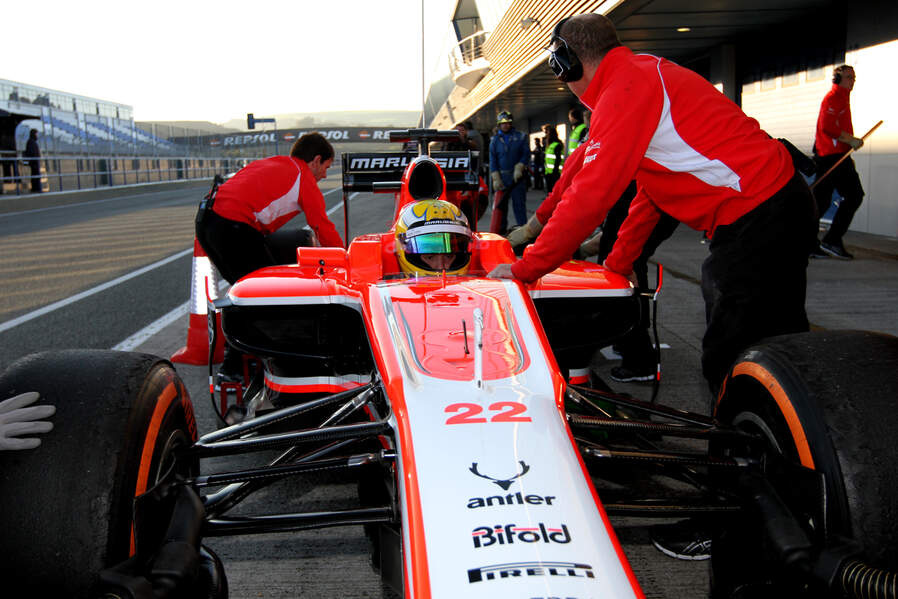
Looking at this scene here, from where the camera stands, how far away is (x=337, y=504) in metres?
3.24

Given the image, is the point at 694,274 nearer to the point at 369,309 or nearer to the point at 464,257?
the point at 464,257

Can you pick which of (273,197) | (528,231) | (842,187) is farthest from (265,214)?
(842,187)

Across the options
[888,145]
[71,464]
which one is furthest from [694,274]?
[71,464]

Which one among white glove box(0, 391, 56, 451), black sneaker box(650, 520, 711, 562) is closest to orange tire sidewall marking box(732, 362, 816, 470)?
black sneaker box(650, 520, 711, 562)

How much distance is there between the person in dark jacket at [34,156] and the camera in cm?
2139

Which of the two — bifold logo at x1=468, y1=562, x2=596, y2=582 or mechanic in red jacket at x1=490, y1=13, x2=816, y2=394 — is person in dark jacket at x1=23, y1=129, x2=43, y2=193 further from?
bifold logo at x1=468, y1=562, x2=596, y2=582

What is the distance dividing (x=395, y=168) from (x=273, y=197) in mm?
1336

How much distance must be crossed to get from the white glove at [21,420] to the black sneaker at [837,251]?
31.1 feet

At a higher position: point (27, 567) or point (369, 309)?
point (369, 309)

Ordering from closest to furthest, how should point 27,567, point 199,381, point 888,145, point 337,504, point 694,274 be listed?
point 27,567 → point 337,504 → point 199,381 → point 694,274 → point 888,145

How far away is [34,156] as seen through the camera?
2178cm

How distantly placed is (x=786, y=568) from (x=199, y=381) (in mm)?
3845

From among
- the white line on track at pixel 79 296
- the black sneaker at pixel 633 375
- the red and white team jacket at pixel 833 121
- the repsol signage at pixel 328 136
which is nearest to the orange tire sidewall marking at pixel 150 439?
the black sneaker at pixel 633 375

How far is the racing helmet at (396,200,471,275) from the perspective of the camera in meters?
3.49
